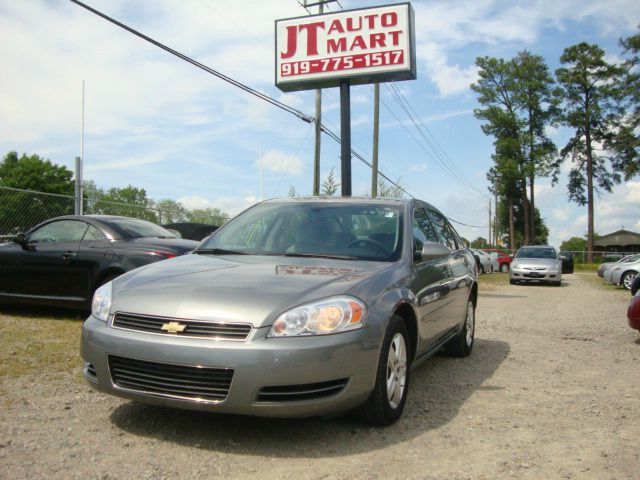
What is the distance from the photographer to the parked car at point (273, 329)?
317 cm

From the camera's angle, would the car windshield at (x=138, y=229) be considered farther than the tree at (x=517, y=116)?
No

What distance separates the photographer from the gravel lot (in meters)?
3.08

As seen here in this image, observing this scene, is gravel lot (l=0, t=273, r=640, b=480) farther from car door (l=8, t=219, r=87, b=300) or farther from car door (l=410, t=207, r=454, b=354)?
car door (l=8, t=219, r=87, b=300)

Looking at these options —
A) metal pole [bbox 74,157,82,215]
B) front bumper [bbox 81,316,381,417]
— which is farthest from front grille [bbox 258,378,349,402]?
metal pole [bbox 74,157,82,215]

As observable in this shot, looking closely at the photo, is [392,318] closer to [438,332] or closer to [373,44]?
[438,332]

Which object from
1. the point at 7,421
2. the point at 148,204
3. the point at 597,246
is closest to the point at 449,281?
the point at 7,421

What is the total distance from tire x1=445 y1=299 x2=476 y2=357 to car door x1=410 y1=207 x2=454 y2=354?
0.73m


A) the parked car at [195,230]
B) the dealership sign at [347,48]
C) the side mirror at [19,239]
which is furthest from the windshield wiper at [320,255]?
the dealership sign at [347,48]

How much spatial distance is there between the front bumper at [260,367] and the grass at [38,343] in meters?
2.03

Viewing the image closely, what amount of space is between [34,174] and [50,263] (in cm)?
5809

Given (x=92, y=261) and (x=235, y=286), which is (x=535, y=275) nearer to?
(x=92, y=261)

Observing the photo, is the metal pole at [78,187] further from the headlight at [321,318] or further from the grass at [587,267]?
the grass at [587,267]

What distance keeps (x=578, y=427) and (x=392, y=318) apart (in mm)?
1422

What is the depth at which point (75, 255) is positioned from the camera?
24.7 ft
